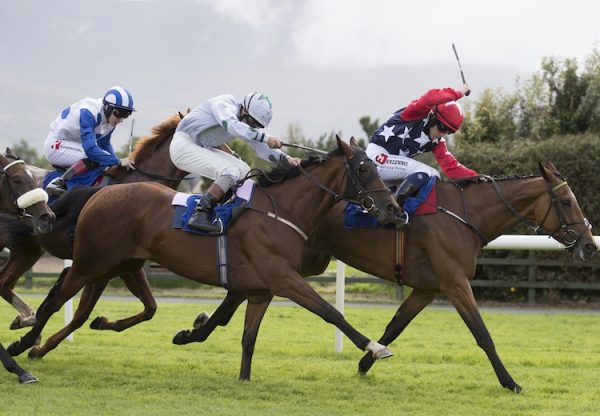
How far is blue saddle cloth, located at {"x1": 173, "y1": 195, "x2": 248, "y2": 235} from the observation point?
243 inches

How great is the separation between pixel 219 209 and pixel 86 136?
1.56m

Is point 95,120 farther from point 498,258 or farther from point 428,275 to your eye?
point 498,258

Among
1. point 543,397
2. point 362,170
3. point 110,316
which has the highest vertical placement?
point 362,170

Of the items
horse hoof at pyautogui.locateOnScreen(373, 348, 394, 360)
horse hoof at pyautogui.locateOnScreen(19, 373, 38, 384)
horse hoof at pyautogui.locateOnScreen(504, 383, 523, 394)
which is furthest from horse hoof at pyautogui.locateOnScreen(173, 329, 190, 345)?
horse hoof at pyautogui.locateOnScreen(504, 383, 523, 394)

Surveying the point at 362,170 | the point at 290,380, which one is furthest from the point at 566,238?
the point at 290,380

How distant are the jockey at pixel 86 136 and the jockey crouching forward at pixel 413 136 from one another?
2.06 m

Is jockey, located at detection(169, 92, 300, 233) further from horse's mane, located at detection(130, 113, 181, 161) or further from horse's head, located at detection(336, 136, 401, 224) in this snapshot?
horse's mane, located at detection(130, 113, 181, 161)

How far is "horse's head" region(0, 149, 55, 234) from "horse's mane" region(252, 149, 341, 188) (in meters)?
1.46

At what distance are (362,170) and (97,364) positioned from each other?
8.61ft

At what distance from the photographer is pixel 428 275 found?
21.6 feet

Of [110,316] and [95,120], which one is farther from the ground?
[95,120]

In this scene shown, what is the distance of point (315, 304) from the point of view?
5855mm

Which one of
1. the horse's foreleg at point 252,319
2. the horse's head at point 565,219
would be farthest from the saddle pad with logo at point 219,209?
the horse's head at point 565,219

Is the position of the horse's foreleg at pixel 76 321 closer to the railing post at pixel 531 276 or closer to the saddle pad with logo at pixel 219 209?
the saddle pad with logo at pixel 219 209
